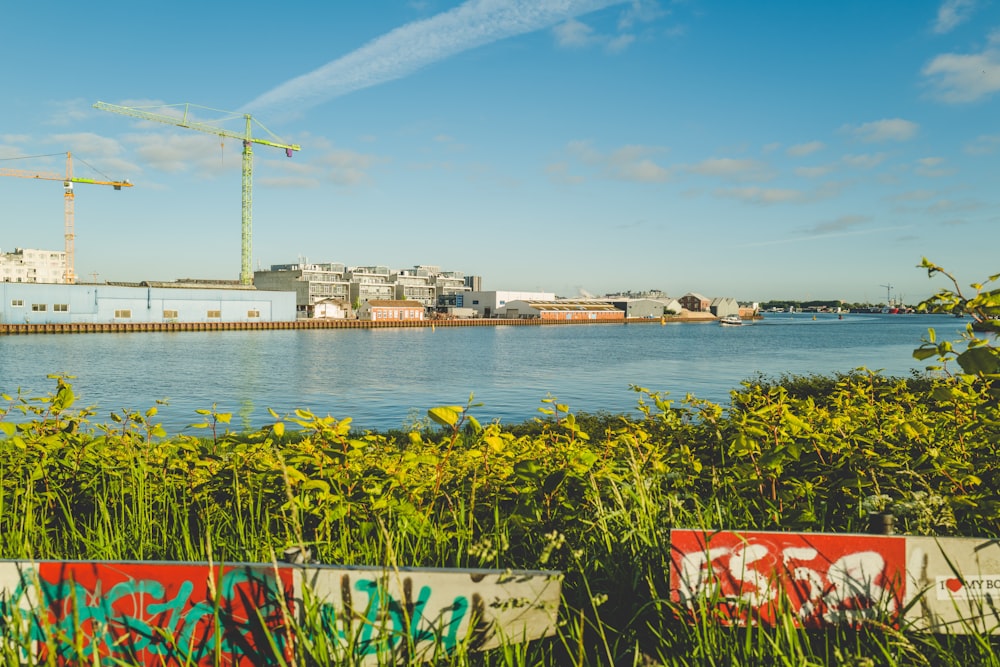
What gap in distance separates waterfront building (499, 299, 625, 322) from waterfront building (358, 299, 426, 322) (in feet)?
99.1

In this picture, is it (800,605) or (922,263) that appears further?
(922,263)

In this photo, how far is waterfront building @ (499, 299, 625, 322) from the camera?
508 feet

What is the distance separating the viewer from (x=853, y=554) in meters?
2.71

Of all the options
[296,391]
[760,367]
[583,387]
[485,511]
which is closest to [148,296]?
[296,391]

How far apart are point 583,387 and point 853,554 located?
1361 inches

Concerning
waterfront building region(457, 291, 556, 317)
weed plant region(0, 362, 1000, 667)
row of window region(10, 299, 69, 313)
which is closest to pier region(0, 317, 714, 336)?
row of window region(10, 299, 69, 313)

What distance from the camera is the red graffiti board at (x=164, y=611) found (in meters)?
2.58

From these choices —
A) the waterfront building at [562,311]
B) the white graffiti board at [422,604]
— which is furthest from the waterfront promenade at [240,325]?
the white graffiti board at [422,604]

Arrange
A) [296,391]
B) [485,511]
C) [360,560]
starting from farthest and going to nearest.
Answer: [296,391] → [485,511] → [360,560]

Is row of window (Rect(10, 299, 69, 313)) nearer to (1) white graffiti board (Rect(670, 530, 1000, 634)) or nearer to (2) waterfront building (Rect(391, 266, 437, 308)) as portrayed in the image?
(2) waterfront building (Rect(391, 266, 437, 308))

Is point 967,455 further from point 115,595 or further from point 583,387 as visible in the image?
point 583,387

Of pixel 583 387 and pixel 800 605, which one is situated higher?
pixel 800 605

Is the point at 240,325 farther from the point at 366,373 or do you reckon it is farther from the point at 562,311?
the point at 562,311

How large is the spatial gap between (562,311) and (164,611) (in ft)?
516
